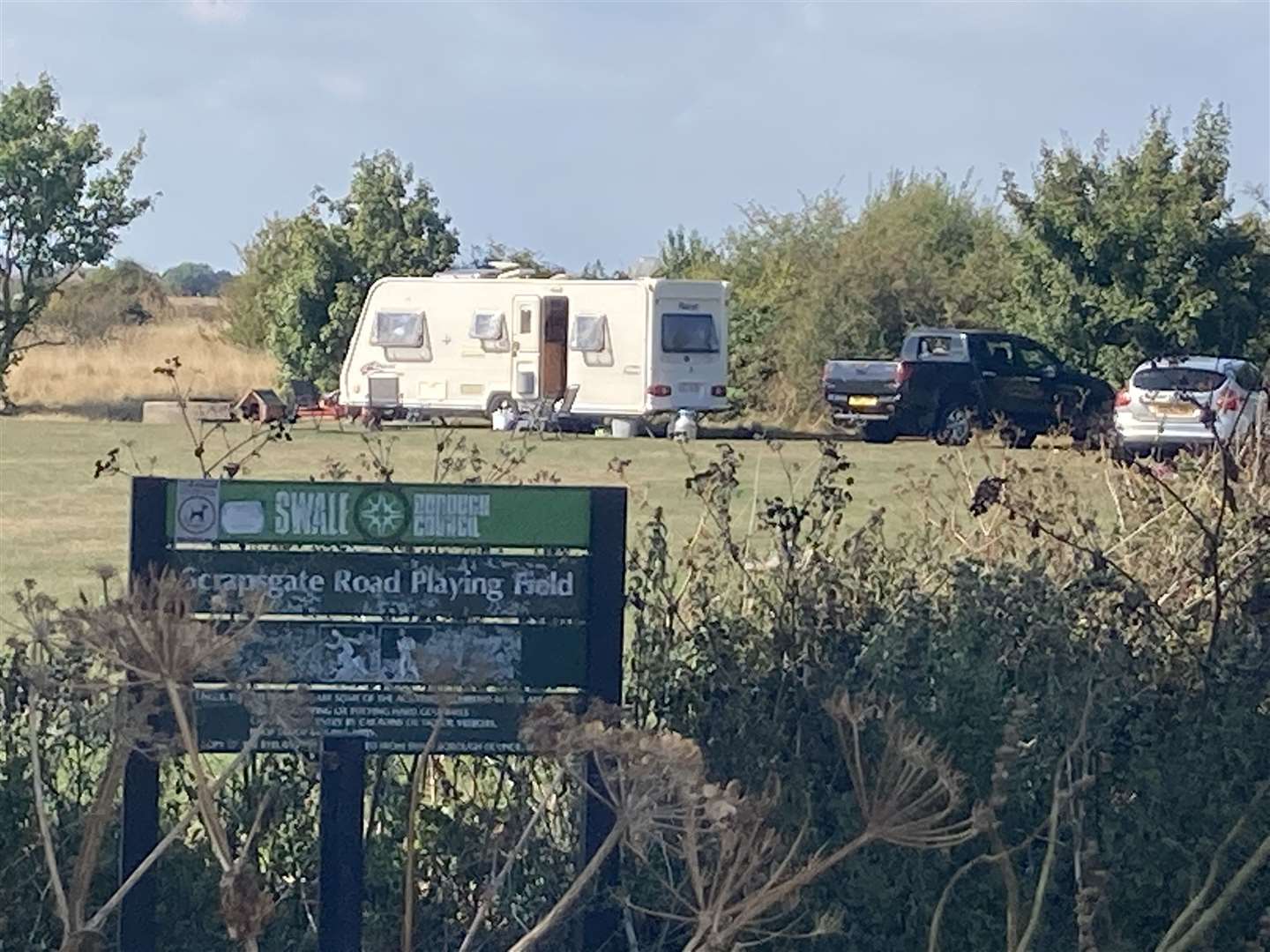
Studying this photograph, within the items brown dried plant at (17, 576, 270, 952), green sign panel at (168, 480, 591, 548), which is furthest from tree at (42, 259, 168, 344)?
brown dried plant at (17, 576, 270, 952)

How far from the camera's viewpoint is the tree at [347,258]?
36375 millimetres

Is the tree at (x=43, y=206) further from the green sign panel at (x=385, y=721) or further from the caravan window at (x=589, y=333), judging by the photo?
the green sign panel at (x=385, y=721)

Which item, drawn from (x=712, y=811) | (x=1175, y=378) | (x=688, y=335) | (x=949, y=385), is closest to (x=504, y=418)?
(x=688, y=335)

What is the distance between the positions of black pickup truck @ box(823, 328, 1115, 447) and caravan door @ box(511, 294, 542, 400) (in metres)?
4.30

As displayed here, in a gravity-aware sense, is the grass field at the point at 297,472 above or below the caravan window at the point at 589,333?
below

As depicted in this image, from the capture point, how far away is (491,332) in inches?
1169

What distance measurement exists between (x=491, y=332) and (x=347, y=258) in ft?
25.8

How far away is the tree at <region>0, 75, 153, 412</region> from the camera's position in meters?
34.1

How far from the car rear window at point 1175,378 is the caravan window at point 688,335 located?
24.7 ft

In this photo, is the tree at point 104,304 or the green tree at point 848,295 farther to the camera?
the tree at point 104,304

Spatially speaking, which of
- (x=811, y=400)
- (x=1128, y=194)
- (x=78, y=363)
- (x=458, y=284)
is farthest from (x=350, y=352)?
(x=78, y=363)

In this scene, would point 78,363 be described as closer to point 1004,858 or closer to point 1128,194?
point 1128,194

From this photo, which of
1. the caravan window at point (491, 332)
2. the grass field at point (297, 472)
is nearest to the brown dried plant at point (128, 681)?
the grass field at point (297, 472)

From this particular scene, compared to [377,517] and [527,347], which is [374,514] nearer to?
[377,517]
